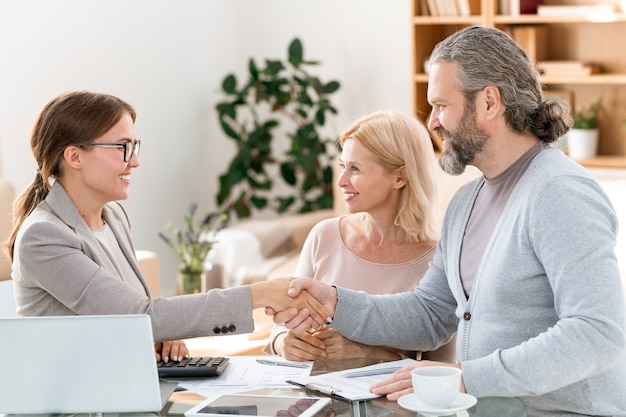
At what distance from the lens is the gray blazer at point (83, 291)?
6.35 feet

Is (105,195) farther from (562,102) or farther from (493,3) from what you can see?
(493,3)

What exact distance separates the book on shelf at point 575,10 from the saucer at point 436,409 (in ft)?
11.0

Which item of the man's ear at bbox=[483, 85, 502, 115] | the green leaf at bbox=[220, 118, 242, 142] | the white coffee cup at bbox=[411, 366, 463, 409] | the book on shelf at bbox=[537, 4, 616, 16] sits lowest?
the white coffee cup at bbox=[411, 366, 463, 409]

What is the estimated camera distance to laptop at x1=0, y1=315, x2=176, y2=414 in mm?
1540

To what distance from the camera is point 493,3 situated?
466 centimetres

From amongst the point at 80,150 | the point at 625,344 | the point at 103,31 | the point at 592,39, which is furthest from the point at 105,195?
the point at 592,39

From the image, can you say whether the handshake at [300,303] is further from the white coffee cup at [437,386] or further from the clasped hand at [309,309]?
the white coffee cup at [437,386]

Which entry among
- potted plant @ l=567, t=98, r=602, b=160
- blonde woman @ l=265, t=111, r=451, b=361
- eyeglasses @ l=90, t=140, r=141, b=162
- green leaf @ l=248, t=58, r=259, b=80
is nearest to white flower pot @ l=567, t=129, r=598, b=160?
potted plant @ l=567, t=98, r=602, b=160

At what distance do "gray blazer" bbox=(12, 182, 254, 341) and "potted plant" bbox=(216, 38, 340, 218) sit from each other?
125 inches

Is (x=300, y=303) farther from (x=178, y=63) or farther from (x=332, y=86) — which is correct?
(x=178, y=63)

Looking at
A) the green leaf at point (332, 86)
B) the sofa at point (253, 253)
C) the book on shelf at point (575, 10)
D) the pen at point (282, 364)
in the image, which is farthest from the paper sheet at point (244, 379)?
the green leaf at point (332, 86)

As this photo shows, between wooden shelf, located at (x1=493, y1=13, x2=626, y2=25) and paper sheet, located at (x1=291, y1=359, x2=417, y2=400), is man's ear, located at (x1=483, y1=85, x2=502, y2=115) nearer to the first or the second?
paper sheet, located at (x1=291, y1=359, x2=417, y2=400)

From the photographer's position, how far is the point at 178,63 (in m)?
5.37

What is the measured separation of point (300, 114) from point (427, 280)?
3.15 meters
